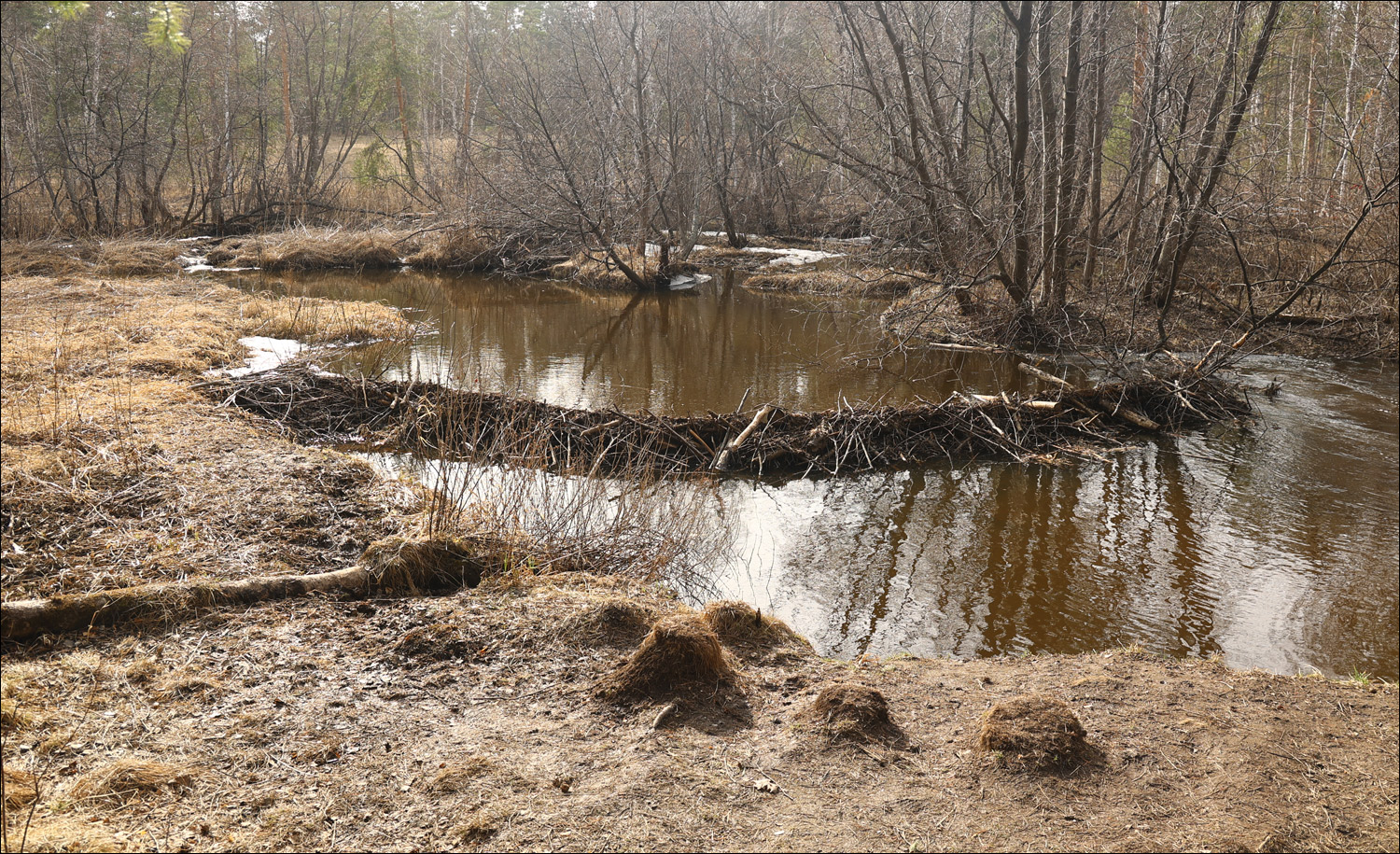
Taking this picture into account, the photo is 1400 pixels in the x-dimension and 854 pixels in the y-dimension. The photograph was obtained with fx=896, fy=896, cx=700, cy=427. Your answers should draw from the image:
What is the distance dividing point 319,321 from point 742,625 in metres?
12.3

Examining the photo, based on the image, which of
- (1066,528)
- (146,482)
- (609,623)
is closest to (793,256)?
(1066,528)

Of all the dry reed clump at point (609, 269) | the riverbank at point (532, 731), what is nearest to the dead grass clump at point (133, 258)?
the dry reed clump at point (609, 269)

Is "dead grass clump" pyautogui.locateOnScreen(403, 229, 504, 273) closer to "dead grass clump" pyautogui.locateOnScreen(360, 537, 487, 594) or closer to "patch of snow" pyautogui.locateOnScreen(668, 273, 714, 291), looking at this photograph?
"patch of snow" pyautogui.locateOnScreen(668, 273, 714, 291)

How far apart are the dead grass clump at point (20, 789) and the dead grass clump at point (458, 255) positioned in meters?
22.5

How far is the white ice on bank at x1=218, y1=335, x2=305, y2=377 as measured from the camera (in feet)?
36.4

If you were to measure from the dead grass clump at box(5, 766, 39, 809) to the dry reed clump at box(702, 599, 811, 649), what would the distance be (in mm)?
2950

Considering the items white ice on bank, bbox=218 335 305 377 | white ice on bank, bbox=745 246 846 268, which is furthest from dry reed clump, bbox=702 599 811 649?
white ice on bank, bbox=745 246 846 268

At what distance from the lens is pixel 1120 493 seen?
340 inches

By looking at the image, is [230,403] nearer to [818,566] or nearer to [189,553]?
[189,553]

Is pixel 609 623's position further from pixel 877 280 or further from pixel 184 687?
pixel 877 280

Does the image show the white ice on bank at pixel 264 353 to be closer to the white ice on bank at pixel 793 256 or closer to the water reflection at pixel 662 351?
the water reflection at pixel 662 351

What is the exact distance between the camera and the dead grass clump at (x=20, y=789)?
3000mm

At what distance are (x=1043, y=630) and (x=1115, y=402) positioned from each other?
5541mm

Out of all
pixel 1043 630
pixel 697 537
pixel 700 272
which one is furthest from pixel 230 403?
pixel 700 272
